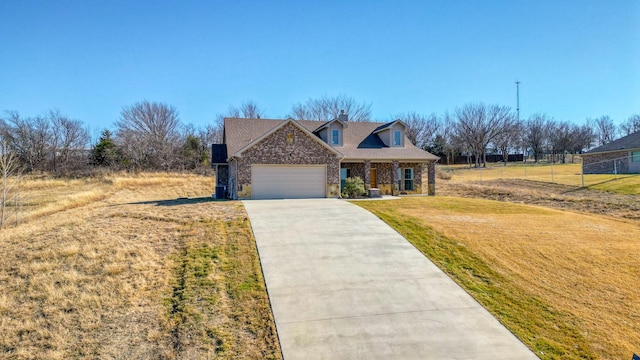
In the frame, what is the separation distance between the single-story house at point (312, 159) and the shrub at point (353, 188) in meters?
0.65

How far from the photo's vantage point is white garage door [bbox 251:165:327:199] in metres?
20.6

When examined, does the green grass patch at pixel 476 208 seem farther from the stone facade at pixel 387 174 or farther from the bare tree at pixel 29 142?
the bare tree at pixel 29 142

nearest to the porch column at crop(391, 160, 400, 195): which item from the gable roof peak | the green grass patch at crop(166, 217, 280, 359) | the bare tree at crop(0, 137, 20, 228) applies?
the gable roof peak

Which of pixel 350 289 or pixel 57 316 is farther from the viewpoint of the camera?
pixel 350 289

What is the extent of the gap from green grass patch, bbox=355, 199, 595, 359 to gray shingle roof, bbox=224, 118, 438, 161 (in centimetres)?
1274

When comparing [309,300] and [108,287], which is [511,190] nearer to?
[309,300]

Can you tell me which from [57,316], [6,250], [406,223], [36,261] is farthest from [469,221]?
[6,250]

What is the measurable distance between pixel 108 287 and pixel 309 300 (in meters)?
4.64

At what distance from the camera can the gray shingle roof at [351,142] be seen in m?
23.7

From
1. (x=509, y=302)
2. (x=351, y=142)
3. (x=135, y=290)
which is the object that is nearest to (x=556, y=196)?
(x=351, y=142)

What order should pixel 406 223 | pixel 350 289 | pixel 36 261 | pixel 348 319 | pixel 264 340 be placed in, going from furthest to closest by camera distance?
1. pixel 406 223
2. pixel 36 261
3. pixel 350 289
4. pixel 348 319
5. pixel 264 340

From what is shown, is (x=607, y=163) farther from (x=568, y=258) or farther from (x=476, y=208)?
(x=568, y=258)

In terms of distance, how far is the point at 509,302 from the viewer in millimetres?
7711

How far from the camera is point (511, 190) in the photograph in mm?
27453
